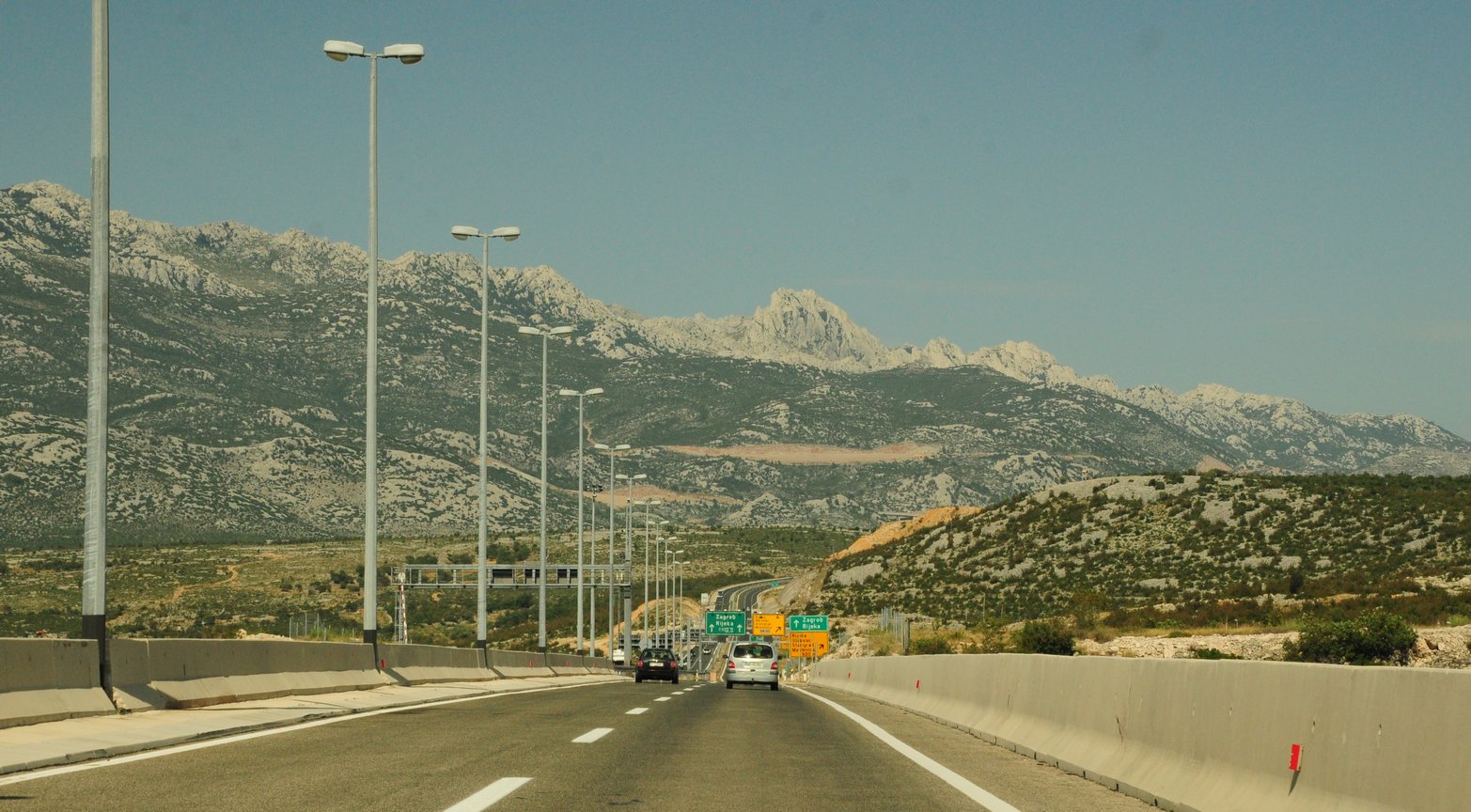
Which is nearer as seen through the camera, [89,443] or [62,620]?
[89,443]

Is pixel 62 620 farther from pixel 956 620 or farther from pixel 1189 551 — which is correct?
pixel 1189 551

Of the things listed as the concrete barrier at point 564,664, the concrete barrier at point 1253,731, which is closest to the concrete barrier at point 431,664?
the concrete barrier at point 564,664

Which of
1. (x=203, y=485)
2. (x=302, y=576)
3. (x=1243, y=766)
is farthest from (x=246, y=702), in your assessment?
(x=203, y=485)

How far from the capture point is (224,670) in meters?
20.3

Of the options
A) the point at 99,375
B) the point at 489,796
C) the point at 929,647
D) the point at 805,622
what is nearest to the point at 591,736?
the point at 489,796

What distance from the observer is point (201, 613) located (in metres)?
114

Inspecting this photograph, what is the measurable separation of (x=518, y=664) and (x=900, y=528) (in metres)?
112

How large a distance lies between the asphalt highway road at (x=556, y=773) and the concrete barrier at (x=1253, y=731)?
0.43 meters

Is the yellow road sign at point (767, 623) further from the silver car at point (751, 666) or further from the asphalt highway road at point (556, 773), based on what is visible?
the asphalt highway road at point (556, 773)

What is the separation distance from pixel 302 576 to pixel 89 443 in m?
121

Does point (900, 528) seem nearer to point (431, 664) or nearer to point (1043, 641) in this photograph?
point (1043, 641)

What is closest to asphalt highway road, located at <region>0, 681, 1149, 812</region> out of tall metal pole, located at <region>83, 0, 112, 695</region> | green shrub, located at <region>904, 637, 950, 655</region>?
tall metal pole, located at <region>83, 0, 112, 695</region>

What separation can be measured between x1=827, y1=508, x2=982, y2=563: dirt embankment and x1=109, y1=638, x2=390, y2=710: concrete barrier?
111886 millimetres

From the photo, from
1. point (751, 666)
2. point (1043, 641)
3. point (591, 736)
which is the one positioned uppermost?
point (591, 736)
